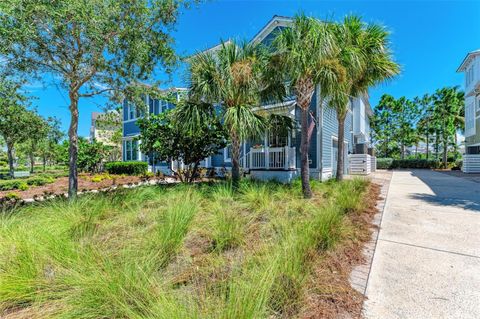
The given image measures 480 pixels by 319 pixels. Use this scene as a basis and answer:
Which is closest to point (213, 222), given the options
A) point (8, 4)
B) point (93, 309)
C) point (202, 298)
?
point (202, 298)

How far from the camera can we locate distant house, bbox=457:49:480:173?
17312mm

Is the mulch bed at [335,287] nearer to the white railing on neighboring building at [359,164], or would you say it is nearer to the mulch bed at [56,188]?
the mulch bed at [56,188]

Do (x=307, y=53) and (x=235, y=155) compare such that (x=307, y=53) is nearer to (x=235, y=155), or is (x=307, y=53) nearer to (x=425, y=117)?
(x=235, y=155)

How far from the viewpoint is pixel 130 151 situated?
66.6 feet

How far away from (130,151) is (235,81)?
16556 mm

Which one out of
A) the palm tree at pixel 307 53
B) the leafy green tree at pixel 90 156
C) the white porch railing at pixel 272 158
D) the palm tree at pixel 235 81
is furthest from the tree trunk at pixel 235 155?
the leafy green tree at pixel 90 156

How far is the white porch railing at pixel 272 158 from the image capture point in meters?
11.0

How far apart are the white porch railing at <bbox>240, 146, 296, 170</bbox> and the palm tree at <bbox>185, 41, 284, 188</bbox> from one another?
3708mm

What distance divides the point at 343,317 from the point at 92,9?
21.1ft

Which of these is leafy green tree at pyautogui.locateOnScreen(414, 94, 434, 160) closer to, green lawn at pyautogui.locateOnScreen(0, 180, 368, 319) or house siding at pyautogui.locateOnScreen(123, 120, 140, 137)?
green lawn at pyautogui.locateOnScreen(0, 180, 368, 319)

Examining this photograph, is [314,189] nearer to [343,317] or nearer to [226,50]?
[226,50]

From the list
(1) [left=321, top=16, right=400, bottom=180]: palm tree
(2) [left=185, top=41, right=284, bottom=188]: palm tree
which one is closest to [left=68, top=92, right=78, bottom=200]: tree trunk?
(2) [left=185, top=41, right=284, bottom=188]: palm tree

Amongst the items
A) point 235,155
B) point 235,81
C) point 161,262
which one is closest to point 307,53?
point 235,81

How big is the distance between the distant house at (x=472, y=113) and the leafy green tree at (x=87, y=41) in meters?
Result: 22.3
